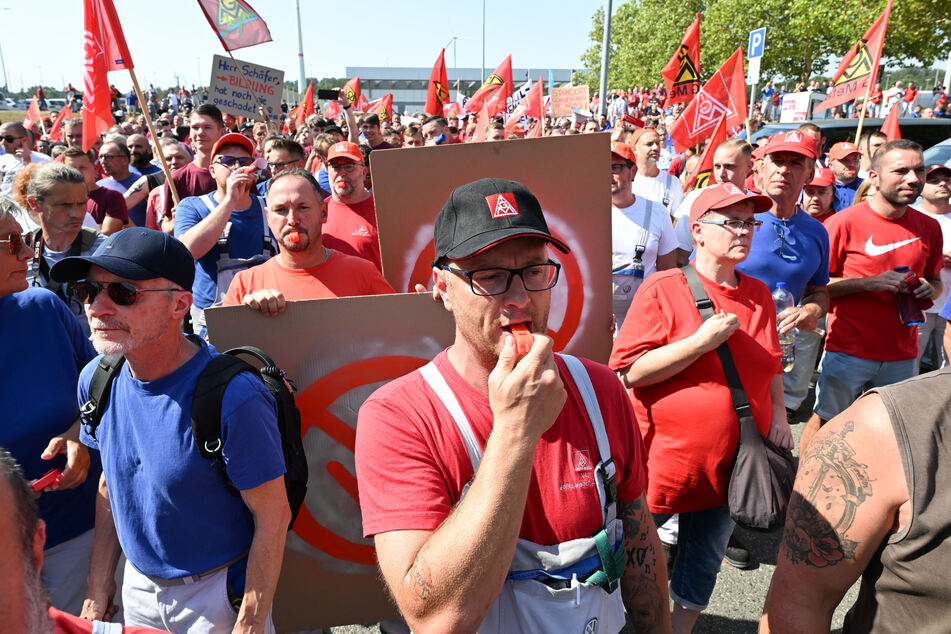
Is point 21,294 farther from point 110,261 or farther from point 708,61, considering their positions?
point 708,61

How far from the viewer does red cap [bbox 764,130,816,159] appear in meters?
3.59

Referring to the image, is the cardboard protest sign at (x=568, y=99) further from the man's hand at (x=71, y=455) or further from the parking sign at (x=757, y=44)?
the man's hand at (x=71, y=455)

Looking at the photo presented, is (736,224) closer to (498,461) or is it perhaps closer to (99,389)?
(498,461)

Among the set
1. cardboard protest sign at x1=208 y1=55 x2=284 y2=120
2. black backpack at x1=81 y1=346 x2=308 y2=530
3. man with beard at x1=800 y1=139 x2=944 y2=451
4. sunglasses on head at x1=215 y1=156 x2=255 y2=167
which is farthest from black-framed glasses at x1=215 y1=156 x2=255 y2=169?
man with beard at x1=800 y1=139 x2=944 y2=451

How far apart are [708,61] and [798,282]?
33.7 meters

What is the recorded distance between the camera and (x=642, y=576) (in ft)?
5.53

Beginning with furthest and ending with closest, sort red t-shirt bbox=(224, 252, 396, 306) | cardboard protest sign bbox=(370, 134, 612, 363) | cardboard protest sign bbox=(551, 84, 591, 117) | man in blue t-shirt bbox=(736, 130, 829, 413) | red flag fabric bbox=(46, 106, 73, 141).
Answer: cardboard protest sign bbox=(551, 84, 591, 117) → red flag fabric bbox=(46, 106, 73, 141) → man in blue t-shirt bbox=(736, 130, 829, 413) → red t-shirt bbox=(224, 252, 396, 306) → cardboard protest sign bbox=(370, 134, 612, 363)

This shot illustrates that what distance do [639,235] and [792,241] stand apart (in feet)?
3.31

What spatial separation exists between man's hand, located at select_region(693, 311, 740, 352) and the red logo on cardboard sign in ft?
3.99

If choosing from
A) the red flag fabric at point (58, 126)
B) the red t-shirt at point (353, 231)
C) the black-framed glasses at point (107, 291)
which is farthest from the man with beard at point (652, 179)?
the red flag fabric at point (58, 126)

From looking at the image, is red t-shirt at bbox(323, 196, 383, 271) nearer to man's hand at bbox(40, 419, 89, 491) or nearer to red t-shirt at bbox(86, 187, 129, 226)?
man's hand at bbox(40, 419, 89, 491)

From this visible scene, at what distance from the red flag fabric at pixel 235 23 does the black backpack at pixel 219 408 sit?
16.8ft

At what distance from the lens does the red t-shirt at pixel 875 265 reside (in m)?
3.87

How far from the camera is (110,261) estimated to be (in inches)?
73.5
